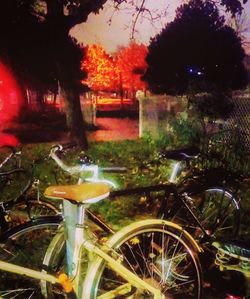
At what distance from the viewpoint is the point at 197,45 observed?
30031 mm

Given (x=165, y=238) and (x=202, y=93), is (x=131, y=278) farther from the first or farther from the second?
(x=202, y=93)

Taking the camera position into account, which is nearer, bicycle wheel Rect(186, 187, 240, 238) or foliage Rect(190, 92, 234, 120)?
bicycle wheel Rect(186, 187, 240, 238)

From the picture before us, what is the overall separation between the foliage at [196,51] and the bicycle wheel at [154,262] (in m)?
25.7

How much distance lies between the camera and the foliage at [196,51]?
2947 cm

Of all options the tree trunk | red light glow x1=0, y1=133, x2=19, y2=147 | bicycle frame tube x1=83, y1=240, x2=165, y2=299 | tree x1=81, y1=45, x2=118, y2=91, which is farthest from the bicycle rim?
tree x1=81, y1=45, x2=118, y2=91

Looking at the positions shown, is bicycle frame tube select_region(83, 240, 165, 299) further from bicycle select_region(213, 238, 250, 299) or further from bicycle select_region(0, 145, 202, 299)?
bicycle select_region(213, 238, 250, 299)

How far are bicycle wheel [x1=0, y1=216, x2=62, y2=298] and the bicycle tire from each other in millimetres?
1485

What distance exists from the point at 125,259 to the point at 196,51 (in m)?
28.1

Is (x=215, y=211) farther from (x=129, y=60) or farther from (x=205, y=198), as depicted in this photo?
(x=129, y=60)

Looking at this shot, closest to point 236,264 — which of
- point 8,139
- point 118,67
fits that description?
point 8,139

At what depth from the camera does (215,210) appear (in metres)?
4.89

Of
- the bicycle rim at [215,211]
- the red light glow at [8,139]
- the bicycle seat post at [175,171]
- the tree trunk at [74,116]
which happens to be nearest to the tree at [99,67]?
the red light glow at [8,139]

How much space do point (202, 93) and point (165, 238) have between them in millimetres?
8529

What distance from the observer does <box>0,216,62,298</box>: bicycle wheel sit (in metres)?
3.55
